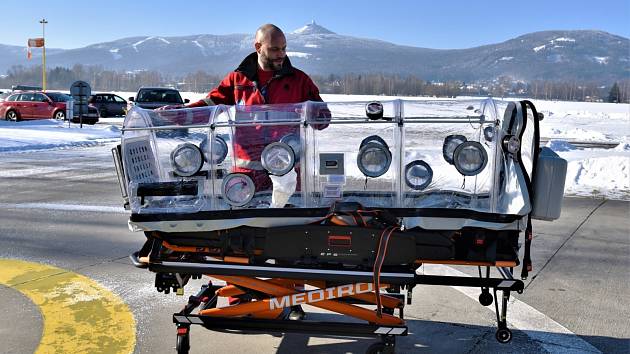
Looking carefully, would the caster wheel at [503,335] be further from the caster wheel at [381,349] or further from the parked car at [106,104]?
the parked car at [106,104]

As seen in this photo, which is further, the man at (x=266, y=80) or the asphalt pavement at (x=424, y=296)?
the asphalt pavement at (x=424, y=296)

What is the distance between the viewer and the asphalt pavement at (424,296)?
401 centimetres

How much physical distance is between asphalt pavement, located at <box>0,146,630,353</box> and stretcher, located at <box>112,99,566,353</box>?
0.46m

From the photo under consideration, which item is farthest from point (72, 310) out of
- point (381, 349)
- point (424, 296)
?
point (424, 296)

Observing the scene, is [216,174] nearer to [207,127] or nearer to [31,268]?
Answer: [207,127]

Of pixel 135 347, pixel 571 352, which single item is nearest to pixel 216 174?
pixel 135 347

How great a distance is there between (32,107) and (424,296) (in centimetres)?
2668

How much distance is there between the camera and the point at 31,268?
5.62 m

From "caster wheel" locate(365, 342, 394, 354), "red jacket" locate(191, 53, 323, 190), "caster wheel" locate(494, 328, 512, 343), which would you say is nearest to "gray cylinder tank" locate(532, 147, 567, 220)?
"caster wheel" locate(494, 328, 512, 343)

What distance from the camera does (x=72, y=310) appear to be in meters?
4.51

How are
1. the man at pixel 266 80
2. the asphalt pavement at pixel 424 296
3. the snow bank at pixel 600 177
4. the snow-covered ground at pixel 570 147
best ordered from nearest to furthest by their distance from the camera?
the man at pixel 266 80 → the asphalt pavement at pixel 424 296 → the snow bank at pixel 600 177 → the snow-covered ground at pixel 570 147

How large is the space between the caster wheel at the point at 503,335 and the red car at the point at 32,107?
27.4 m

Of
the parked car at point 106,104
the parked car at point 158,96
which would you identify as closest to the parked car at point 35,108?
the parked car at point 158,96

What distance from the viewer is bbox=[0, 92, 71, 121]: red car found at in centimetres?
2736
